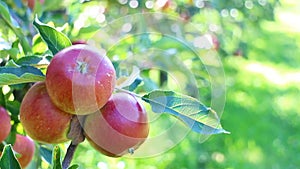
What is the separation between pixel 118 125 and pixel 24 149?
21 centimetres

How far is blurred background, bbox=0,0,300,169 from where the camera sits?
3.69 ft

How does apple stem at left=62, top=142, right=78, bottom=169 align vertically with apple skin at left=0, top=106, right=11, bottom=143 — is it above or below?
above

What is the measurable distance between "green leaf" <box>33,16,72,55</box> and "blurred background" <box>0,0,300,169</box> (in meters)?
0.13

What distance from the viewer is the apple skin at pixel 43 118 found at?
587 millimetres

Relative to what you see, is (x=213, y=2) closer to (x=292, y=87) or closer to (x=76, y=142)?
(x=76, y=142)

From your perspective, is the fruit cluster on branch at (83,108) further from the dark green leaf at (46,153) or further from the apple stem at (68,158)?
the dark green leaf at (46,153)

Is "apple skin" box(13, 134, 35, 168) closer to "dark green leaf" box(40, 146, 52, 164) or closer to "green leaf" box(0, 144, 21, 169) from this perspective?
"dark green leaf" box(40, 146, 52, 164)

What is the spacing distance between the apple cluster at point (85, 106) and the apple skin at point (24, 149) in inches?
5.8

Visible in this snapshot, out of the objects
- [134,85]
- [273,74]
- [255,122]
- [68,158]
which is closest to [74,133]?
[68,158]

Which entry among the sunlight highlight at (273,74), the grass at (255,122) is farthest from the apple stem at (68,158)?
the sunlight highlight at (273,74)

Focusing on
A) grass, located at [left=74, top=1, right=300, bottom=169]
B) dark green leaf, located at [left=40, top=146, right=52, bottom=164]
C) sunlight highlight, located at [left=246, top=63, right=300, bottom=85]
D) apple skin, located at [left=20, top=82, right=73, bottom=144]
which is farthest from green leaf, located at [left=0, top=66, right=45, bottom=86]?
sunlight highlight, located at [left=246, top=63, right=300, bottom=85]

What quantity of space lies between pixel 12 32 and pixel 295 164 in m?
1.73

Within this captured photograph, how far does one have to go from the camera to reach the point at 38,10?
37.9 inches

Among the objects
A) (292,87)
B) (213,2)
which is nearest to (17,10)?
(213,2)
